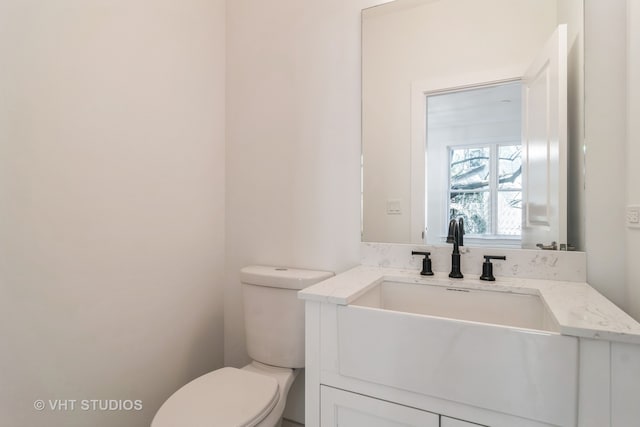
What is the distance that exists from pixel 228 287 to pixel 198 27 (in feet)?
4.50

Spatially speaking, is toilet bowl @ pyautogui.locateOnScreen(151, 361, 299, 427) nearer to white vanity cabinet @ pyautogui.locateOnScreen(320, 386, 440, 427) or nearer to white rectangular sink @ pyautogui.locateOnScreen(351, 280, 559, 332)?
white vanity cabinet @ pyautogui.locateOnScreen(320, 386, 440, 427)

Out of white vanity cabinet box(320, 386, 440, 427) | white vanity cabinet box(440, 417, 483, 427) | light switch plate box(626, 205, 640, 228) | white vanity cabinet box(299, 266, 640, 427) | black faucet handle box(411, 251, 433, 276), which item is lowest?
white vanity cabinet box(320, 386, 440, 427)

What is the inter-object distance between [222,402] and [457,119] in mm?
1369

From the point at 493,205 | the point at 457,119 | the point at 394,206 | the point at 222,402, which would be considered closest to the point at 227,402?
the point at 222,402

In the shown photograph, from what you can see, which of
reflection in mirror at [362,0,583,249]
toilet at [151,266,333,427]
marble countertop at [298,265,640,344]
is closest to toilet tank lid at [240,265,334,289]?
toilet at [151,266,333,427]

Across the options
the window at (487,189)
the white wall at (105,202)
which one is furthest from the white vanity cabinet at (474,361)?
the white wall at (105,202)

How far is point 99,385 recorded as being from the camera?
119 centimetres

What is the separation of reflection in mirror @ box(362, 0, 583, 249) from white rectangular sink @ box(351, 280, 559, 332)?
0.23 m

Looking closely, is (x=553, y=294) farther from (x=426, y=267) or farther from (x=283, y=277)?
(x=283, y=277)

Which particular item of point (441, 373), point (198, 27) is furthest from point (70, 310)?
point (198, 27)

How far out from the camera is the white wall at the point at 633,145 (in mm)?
949

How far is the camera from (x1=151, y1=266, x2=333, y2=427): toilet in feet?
3.31

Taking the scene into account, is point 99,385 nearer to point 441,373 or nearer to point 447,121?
point 441,373

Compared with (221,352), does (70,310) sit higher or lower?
higher
